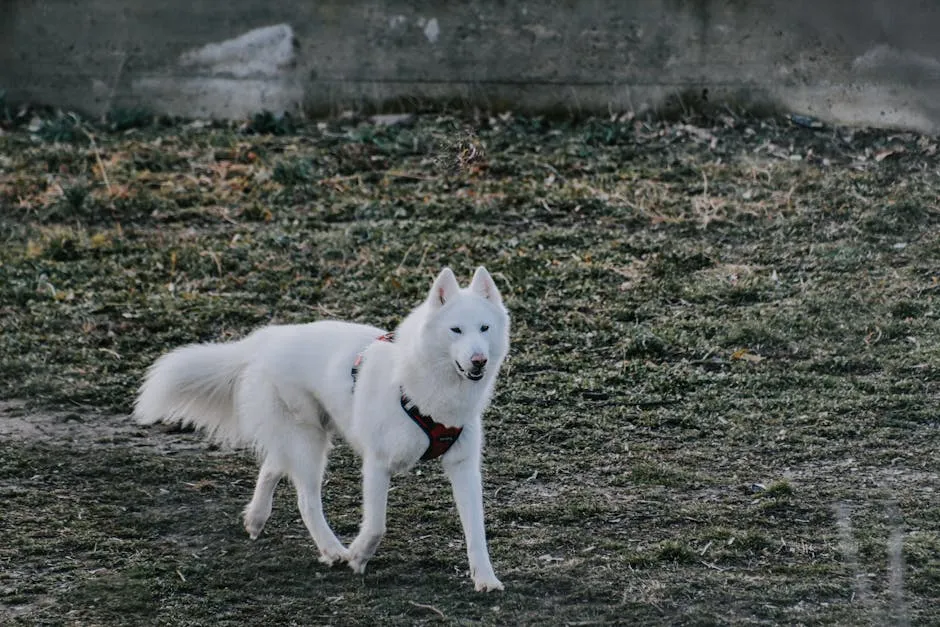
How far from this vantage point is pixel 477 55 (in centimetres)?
1051

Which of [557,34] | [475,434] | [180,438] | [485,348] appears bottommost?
[180,438]

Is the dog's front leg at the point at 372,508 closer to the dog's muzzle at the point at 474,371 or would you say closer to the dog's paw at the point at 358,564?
the dog's paw at the point at 358,564

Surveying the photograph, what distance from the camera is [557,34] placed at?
1039 centimetres

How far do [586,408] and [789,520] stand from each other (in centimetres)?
153

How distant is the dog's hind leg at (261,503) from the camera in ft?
16.5

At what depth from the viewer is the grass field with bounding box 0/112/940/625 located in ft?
15.2

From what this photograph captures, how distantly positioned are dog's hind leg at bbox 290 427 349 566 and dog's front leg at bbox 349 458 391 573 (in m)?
0.13

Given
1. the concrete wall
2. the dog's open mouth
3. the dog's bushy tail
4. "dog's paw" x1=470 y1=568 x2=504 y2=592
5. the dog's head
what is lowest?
"dog's paw" x1=470 y1=568 x2=504 y2=592

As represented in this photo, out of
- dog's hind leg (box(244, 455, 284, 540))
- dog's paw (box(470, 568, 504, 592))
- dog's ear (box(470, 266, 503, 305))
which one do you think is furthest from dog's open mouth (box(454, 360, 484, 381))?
dog's hind leg (box(244, 455, 284, 540))

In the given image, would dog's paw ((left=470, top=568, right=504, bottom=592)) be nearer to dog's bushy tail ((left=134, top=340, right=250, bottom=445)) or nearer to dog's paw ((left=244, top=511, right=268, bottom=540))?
Result: dog's paw ((left=244, top=511, right=268, bottom=540))

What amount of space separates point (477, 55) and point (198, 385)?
19.4ft

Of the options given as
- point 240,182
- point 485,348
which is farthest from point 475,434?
point 240,182

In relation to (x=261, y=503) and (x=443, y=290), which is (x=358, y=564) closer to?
(x=261, y=503)

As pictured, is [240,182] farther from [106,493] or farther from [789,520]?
[789,520]
